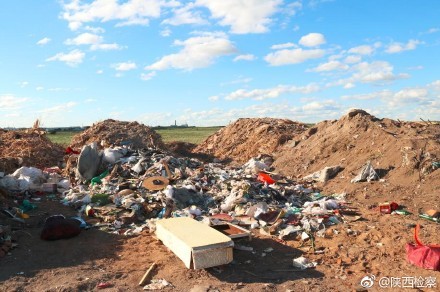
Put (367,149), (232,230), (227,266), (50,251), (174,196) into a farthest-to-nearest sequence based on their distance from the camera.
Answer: (367,149) → (174,196) → (232,230) → (50,251) → (227,266)

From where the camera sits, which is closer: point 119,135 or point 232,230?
point 232,230

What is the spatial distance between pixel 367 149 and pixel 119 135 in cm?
920

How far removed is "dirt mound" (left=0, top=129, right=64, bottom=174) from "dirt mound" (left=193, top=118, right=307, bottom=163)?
734cm

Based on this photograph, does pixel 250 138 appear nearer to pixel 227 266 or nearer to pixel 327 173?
pixel 327 173

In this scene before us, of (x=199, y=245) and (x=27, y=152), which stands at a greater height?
(x=27, y=152)

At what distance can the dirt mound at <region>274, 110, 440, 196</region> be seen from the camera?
30.2 feet

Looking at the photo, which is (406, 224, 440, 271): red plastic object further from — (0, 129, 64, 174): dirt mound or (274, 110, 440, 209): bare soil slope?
(0, 129, 64, 174): dirt mound

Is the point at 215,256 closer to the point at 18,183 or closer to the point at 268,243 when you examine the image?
the point at 268,243

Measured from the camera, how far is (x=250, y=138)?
18.8 metres

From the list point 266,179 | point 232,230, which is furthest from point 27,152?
point 232,230

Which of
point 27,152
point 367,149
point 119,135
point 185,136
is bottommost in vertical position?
point 367,149

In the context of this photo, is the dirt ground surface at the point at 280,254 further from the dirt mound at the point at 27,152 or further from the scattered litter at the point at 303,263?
the dirt mound at the point at 27,152

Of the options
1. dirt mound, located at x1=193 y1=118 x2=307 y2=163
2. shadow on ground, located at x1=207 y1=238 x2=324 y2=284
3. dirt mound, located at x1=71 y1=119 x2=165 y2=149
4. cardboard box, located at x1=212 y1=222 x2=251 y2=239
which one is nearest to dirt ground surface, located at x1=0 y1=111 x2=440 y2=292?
shadow on ground, located at x1=207 y1=238 x2=324 y2=284

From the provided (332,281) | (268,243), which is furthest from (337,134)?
(332,281)
